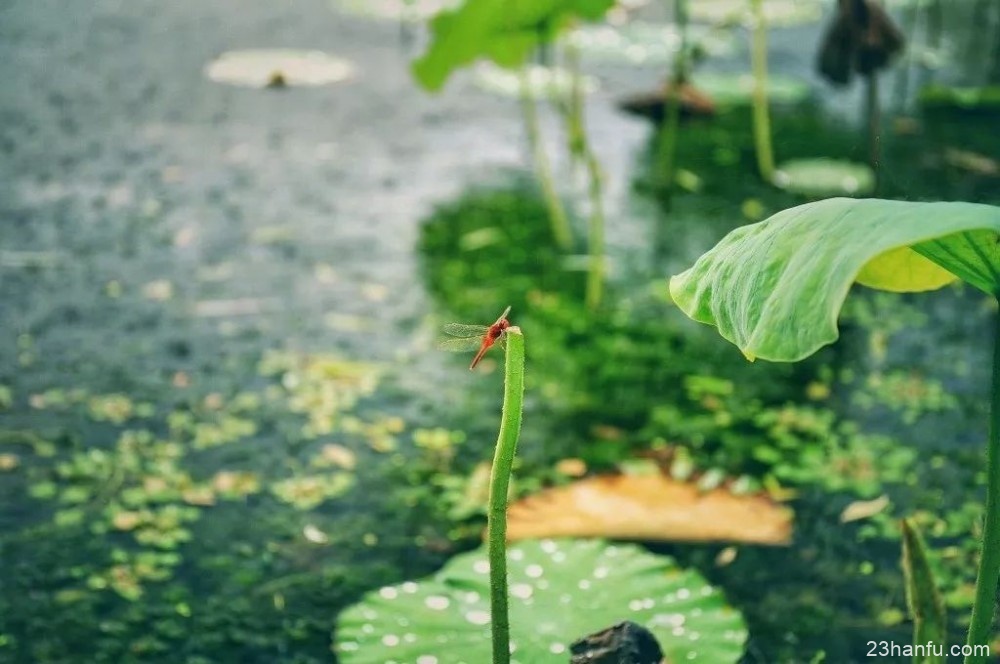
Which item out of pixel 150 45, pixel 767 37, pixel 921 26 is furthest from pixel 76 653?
pixel 921 26

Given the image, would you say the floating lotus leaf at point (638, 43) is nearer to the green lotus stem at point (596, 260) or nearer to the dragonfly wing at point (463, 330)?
the green lotus stem at point (596, 260)

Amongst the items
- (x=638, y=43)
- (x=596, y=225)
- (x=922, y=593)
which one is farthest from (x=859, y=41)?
(x=922, y=593)

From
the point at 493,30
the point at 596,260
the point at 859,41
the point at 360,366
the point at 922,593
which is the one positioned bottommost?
the point at 360,366

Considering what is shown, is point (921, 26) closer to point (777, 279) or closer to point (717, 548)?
point (717, 548)

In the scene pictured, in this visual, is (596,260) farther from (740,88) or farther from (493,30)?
(740,88)

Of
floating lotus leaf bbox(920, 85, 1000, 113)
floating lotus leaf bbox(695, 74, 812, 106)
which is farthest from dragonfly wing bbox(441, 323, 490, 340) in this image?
floating lotus leaf bbox(920, 85, 1000, 113)

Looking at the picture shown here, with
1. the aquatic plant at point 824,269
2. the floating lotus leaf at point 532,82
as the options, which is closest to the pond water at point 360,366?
the floating lotus leaf at point 532,82
